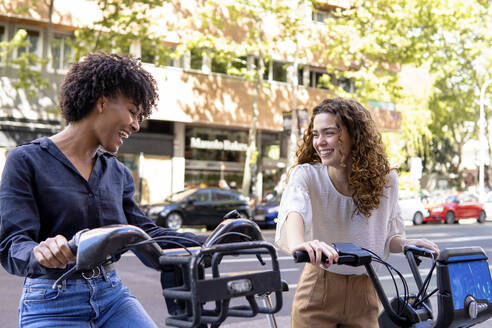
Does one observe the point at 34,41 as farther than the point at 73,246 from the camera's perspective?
Yes

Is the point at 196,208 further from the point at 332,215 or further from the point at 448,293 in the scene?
the point at 448,293

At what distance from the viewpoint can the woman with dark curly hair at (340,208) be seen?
2912 millimetres

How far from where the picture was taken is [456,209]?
29.6 metres

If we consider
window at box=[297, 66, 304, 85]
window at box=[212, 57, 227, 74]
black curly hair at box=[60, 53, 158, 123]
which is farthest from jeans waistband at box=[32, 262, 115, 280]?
window at box=[297, 66, 304, 85]

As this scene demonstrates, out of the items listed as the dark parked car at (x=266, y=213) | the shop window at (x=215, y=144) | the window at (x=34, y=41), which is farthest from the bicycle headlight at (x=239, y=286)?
the shop window at (x=215, y=144)

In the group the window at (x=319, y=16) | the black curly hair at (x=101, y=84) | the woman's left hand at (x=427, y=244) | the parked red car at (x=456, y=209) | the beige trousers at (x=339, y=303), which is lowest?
the parked red car at (x=456, y=209)

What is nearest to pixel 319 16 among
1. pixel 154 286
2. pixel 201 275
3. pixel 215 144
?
pixel 215 144

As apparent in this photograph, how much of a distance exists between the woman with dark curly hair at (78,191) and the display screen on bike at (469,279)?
2.84ft

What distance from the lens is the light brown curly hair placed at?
300 centimetres

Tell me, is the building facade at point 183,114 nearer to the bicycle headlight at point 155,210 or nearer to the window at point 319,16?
the window at point 319,16

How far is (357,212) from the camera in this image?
3.02m

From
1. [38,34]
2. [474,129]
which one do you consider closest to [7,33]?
[38,34]

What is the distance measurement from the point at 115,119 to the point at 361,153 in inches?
46.6

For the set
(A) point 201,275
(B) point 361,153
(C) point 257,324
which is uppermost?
(B) point 361,153
